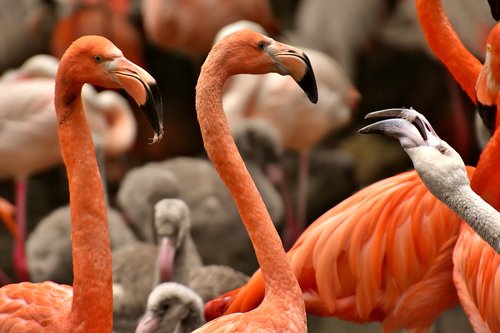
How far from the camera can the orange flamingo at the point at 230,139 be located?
3422 millimetres

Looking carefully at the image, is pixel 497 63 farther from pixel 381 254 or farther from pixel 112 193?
pixel 112 193

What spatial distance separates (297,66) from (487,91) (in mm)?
757

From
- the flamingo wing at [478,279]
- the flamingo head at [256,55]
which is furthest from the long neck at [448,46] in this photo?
the flamingo head at [256,55]

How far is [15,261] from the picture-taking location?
6758mm

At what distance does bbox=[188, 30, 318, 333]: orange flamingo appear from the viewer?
342 centimetres

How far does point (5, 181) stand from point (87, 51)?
4.78 meters

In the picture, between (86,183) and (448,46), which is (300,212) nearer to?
(448,46)

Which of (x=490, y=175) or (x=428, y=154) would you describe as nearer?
(x=428, y=154)

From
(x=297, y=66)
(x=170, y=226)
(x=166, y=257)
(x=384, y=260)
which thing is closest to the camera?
(x=297, y=66)

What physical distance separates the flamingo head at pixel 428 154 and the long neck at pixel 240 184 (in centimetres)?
47

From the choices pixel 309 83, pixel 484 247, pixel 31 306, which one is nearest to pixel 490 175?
pixel 484 247

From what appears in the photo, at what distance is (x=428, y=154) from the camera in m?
3.10

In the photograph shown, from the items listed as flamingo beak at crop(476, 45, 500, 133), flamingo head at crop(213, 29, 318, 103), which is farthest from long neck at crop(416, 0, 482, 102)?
flamingo head at crop(213, 29, 318, 103)

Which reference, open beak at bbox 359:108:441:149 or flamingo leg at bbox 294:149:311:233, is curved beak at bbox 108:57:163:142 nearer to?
open beak at bbox 359:108:441:149
